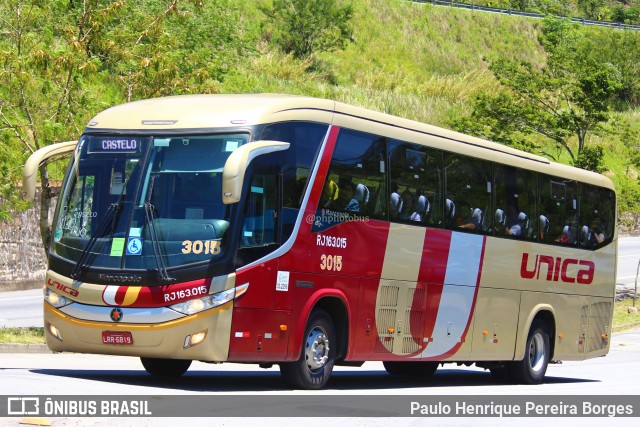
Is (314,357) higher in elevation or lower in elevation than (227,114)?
lower

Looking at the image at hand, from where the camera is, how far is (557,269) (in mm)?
21016

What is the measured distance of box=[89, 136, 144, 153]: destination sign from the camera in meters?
13.9

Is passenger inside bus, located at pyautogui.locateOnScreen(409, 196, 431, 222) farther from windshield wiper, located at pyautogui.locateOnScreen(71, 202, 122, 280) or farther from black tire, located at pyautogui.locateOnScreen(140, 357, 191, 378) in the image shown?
windshield wiper, located at pyautogui.locateOnScreen(71, 202, 122, 280)

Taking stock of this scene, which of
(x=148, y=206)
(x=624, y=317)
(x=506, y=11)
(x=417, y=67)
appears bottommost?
(x=624, y=317)

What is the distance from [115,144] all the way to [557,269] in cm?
994

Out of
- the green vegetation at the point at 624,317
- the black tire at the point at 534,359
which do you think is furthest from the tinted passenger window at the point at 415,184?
the green vegetation at the point at 624,317

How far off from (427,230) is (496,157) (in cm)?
294

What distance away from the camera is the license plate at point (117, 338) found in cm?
1321

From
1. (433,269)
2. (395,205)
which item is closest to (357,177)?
(395,205)

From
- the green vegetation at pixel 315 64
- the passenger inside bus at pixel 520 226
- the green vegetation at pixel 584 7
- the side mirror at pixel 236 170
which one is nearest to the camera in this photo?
the side mirror at pixel 236 170

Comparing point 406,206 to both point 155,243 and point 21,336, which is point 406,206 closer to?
point 155,243

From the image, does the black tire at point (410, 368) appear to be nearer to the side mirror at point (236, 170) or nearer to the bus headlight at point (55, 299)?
the bus headlight at point (55, 299)

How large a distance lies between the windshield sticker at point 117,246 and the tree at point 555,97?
29108 millimetres

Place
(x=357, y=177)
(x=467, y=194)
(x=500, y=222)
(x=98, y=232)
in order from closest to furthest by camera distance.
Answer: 1. (x=98, y=232)
2. (x=357, y=177)
3. (x=467, y=194)
4. (x=500, y=222)
